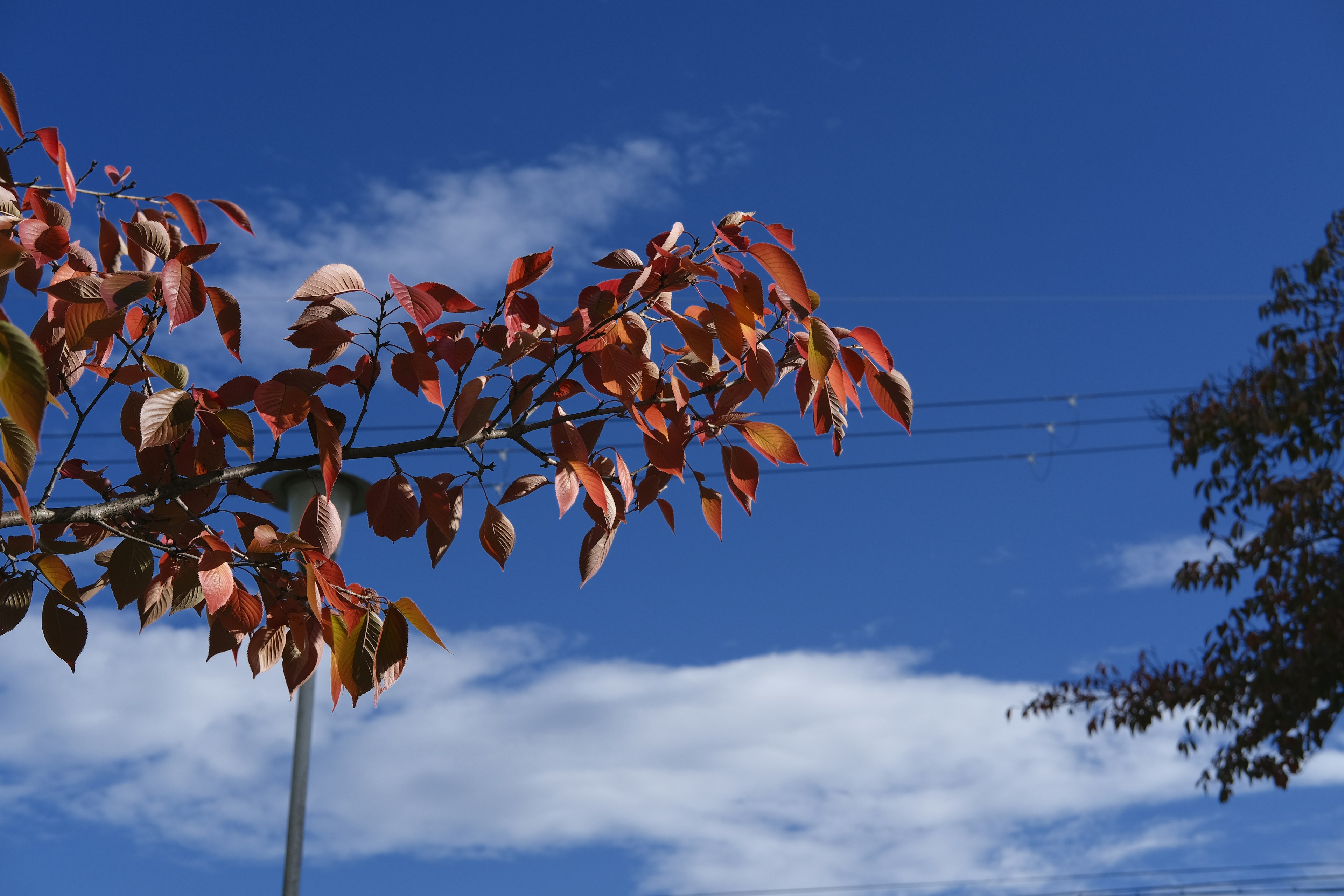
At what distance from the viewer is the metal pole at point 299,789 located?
15.0 ft

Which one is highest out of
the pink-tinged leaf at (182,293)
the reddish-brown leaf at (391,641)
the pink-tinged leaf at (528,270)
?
the pink-tinged leaf at (528,270)

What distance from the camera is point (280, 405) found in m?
1.59

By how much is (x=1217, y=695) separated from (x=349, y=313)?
6.71m

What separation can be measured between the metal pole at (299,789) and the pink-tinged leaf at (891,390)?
364cm

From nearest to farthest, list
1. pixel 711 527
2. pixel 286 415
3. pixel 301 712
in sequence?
pixel 286 415, pixel 711 527, pixel 301 712

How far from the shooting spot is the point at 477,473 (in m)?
1.75

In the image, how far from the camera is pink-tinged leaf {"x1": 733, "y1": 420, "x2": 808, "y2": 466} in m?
1.72

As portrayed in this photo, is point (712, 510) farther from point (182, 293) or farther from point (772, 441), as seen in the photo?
point (182, 293)

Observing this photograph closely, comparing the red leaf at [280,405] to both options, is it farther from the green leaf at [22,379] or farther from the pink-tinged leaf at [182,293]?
the green leaf at [22,379]

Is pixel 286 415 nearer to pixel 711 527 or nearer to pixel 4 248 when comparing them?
pixel 4 248

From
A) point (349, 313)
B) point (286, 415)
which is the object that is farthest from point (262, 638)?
point (349, 313)

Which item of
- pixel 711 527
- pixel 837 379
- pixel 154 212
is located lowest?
pixel 711 527

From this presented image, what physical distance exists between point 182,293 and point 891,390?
1052mm

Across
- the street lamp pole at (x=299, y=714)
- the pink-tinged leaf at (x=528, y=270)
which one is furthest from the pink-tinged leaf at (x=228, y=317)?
the street lamp pole at (x=299, y=714)
